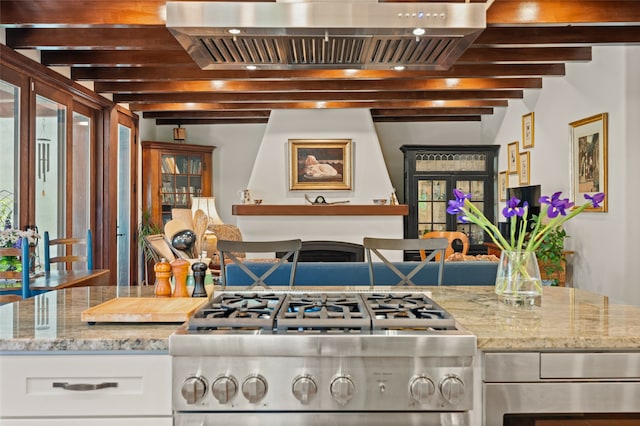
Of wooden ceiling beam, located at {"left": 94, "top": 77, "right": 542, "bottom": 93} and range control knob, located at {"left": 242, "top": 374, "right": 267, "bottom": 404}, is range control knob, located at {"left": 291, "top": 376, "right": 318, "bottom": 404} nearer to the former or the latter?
range control knob, located at {"left": 242, "top": 374, "right": 267, "bottom": 404}

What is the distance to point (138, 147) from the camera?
7219mm

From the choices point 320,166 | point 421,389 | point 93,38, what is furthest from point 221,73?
point 421,389

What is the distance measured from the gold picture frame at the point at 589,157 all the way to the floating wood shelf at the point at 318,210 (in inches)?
90.9

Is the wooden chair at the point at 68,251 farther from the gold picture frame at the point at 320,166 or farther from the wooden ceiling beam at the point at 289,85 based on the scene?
the gold picture frame at the point at 320,166

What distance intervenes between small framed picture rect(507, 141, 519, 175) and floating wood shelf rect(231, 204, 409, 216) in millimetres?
1397

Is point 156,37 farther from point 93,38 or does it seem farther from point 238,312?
point 238,312

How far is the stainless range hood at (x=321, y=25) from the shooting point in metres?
1.65

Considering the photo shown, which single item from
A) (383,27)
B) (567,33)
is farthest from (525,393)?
(567,33)

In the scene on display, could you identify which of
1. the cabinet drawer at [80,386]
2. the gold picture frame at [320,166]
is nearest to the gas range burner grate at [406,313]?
the cabinet drawer at [80,386]

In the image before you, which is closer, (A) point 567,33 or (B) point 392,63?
(B) point 392,63

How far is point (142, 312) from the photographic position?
1499mm

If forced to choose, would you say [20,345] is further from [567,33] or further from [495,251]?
[495,251]

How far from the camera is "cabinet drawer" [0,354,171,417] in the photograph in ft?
4.41

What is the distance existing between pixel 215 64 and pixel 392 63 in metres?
0.69
